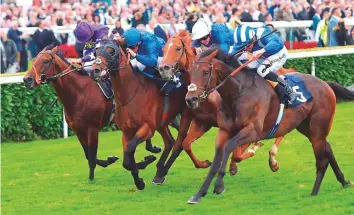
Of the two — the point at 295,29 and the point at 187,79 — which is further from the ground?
the point at 187,79

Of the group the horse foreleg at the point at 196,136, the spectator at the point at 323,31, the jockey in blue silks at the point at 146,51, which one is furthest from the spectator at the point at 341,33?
the jockey in blue silks at the point at 146,51

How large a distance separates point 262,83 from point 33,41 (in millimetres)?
13458

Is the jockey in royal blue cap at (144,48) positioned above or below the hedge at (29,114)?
above

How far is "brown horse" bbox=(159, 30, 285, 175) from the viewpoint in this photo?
34.4 feet

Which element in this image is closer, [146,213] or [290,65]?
[146,213]

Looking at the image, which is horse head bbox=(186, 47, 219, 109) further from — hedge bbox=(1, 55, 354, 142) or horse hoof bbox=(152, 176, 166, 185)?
hedge bbox=(1, 55, 354, 142)

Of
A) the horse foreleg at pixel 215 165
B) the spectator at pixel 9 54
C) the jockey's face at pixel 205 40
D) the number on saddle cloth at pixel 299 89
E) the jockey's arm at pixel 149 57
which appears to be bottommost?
the spectator at pixel 9 54

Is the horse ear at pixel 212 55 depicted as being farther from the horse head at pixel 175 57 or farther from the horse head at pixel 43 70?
the horse head at pixel 43 70

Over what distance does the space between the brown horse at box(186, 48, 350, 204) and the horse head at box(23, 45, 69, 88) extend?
2515 millimetres

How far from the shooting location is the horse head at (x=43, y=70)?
11562 millimetres

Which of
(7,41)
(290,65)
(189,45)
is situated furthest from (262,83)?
(7,41)

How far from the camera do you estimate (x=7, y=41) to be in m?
21.8

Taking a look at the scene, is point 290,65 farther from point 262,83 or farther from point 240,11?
point 262,83

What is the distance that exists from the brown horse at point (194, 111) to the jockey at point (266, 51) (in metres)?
0.51
